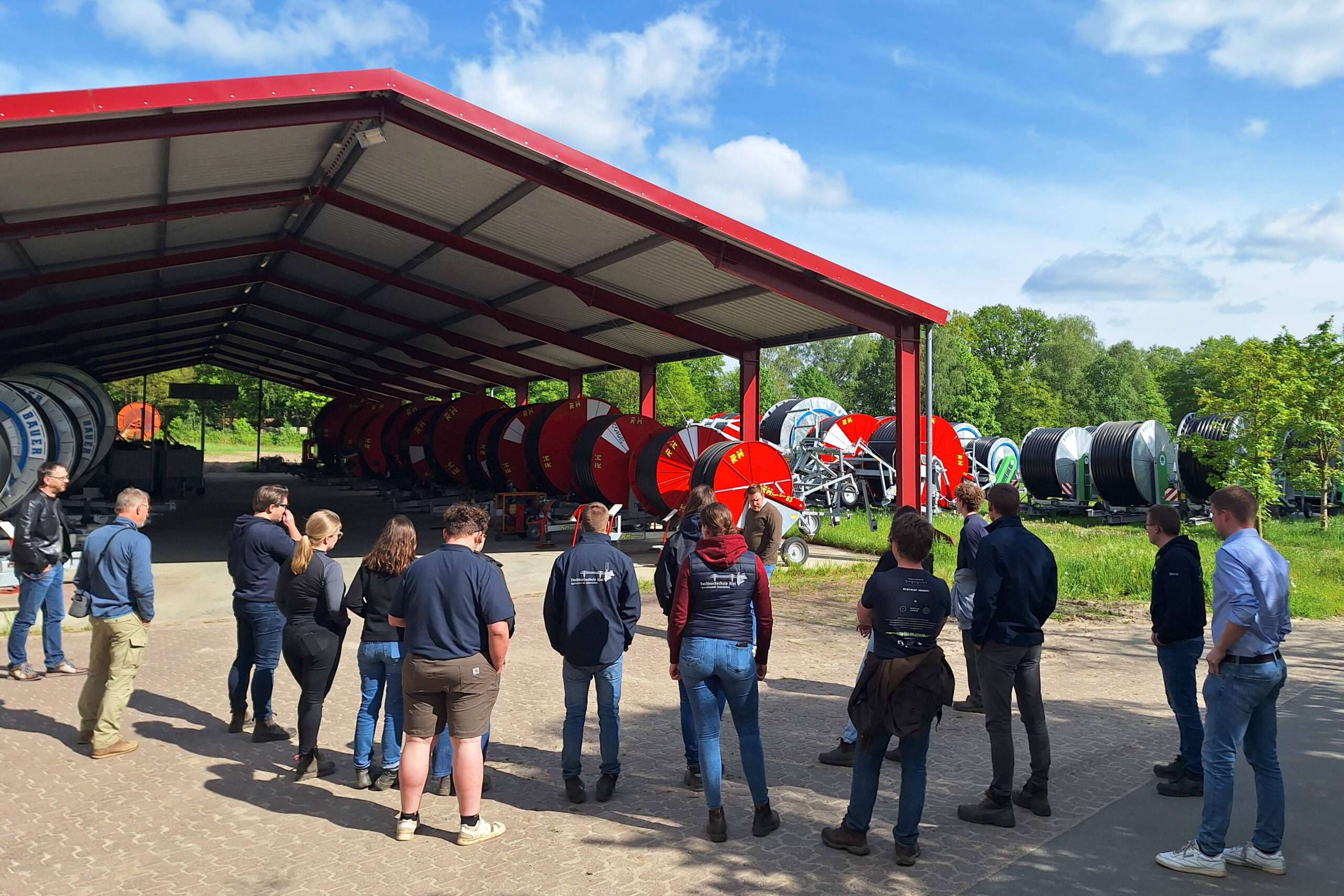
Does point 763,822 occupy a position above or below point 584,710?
below

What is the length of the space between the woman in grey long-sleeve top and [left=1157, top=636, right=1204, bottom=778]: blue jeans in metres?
5.08

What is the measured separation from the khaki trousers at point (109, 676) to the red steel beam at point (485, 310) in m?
15.0

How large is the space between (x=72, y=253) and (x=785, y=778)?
17200mm

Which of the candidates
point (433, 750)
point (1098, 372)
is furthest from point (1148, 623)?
point (1098, 372)

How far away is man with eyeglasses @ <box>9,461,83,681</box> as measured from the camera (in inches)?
Result: 317

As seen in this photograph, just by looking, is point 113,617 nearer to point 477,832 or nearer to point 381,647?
point 381,647

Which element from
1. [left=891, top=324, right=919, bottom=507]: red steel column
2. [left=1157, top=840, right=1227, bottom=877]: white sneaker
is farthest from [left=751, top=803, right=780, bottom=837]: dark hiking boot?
[left=891, top=324, right=919, bottom=507]: red steel column

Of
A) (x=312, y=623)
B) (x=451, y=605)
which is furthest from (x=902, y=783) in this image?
(x=312, y=623)

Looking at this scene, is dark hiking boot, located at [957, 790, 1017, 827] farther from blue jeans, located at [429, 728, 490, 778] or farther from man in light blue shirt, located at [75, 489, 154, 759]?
man in light blue shirt, located at [75, 489, 154, 759]

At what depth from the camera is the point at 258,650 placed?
6.71 m

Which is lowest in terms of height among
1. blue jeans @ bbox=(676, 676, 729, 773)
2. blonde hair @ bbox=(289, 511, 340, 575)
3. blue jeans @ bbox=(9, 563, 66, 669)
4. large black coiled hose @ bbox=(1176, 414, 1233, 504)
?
blue jeans @ bbox=(676, 676, 729, 773)

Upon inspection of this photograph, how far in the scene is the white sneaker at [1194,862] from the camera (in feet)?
15.3

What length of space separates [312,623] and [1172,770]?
5412 mm

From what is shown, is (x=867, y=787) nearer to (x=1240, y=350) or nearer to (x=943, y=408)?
(x=1240, y=350)
